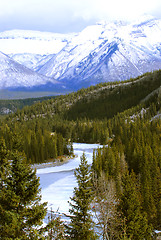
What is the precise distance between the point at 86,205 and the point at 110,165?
Answer: 3647cm

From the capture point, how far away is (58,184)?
2694 inches

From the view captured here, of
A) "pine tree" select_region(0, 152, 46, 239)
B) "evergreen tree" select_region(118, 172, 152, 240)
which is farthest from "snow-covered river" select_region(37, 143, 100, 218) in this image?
"pine tree" select_region(0, 152, 46, 239)

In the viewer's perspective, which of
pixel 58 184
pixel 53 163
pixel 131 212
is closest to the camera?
pixel 131 212

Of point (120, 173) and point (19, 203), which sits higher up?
point (19, 203)

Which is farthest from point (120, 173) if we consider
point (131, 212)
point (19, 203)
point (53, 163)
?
point (19, 203)

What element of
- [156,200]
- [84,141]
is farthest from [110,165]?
[84,141]

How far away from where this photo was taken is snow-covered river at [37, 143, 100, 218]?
177 ft

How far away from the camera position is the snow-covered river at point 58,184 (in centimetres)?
5393

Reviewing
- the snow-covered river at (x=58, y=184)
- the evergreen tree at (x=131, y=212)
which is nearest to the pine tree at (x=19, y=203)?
the evergreen tree at (x=131, y=212)

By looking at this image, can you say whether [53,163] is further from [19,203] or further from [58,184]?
[19,203]

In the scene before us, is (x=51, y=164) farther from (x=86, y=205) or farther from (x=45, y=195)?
(x=86, y=205)

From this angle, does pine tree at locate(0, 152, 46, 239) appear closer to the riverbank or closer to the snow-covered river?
the snow-covered river

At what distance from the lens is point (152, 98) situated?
175 m

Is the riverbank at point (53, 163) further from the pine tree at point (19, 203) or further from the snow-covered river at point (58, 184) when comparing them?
the pine tree at point (19, 203)
